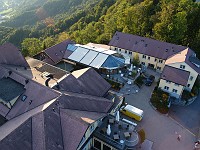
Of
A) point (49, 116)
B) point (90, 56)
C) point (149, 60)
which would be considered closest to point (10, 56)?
point (90, 56)

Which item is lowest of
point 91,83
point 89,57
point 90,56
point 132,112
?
point 132,112

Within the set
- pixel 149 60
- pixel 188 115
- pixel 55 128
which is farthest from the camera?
pixel 149 60

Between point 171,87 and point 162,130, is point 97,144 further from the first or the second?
point 171,87

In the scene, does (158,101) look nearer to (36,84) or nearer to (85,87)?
(85,87)

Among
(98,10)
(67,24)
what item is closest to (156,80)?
(98,10)

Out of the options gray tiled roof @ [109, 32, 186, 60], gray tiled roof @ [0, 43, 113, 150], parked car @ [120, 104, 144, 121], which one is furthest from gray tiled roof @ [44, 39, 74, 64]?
Result: parked car @ [120, 104, 144, 121]

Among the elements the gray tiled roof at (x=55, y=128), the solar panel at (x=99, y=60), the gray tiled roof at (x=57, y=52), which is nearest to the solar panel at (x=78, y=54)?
the gray tiled roof at (x=57, y=52)

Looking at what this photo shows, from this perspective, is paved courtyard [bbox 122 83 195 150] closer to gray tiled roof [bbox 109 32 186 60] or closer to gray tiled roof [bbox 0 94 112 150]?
gray tiled roof [bbox 0 94 112 150]
